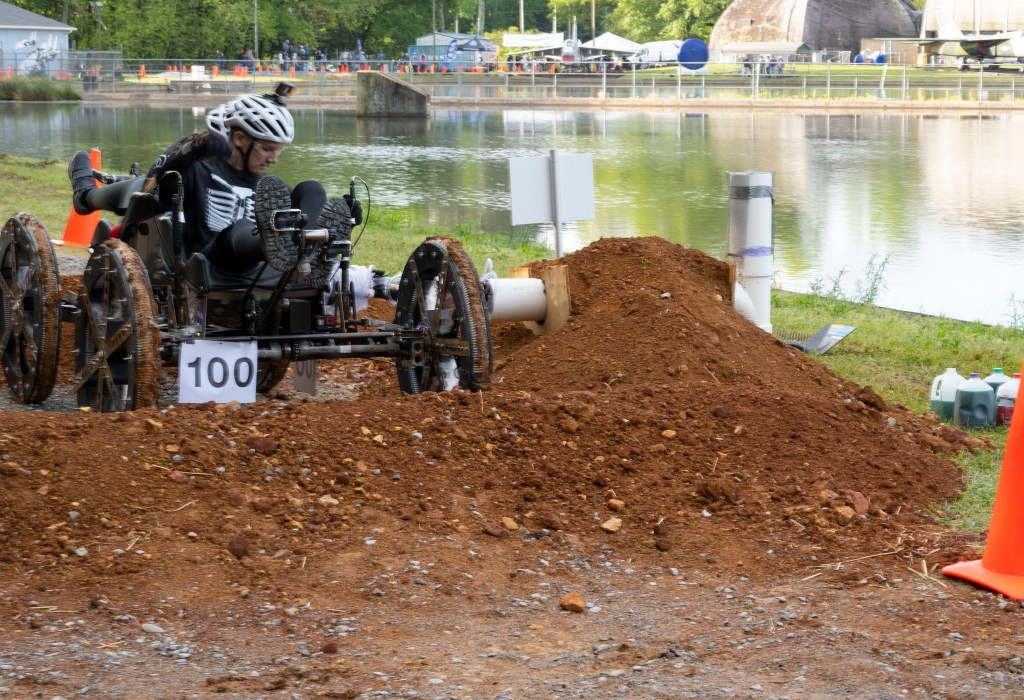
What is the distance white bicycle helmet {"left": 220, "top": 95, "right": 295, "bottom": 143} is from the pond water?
7.37 metres

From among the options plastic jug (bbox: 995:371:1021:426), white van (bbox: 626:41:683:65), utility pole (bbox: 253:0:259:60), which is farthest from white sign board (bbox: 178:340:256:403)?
white van (bbox: 626:41:683:65)

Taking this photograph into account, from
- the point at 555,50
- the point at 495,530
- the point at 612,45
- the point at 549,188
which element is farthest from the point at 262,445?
the point at 555,50

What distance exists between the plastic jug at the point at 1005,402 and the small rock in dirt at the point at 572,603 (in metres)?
3.84

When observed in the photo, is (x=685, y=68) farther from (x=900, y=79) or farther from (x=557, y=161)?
(x=557, y=161)

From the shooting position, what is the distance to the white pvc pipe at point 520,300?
28.4ft

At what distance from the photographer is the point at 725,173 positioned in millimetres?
26969

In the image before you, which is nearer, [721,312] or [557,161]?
[721,312]

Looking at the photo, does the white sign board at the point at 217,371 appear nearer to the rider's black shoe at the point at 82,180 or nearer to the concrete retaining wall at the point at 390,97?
the rider's black shoe at the point at 82,180

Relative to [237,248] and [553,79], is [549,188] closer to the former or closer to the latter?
[237,248]

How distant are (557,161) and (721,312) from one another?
7.33 feet

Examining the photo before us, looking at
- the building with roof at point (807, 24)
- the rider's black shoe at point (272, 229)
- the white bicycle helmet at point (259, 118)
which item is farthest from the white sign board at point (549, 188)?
the building with roof at point (807, 24)

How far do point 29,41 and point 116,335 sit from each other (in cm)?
6933

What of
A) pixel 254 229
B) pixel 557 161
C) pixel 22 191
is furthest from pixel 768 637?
pixel 22 191

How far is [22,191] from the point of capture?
19.4 metres
